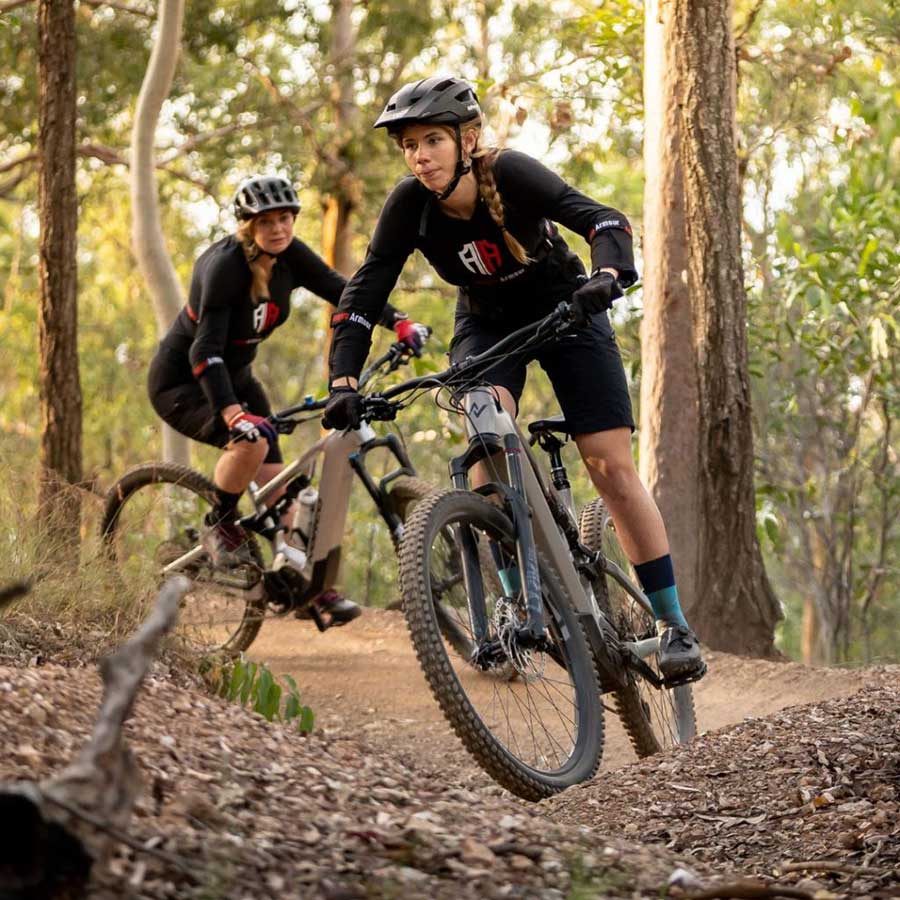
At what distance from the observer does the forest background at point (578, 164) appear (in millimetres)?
11203

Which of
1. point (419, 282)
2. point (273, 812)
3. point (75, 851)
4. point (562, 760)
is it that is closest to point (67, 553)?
point (562, 760)

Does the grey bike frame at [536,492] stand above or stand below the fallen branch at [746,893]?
above

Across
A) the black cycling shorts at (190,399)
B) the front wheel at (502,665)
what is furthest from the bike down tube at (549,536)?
the black cycling shorts at (190,399)

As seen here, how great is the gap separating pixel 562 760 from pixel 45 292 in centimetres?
551

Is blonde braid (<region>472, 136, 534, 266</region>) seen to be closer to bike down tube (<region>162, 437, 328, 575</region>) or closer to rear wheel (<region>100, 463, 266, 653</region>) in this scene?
rear wheel (<region>100, 463, 266, 653</region>)

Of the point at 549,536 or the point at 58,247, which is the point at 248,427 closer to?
the point at 549,536

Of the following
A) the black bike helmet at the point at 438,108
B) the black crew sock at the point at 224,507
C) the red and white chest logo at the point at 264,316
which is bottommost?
the black crew sock at the point at 224,507

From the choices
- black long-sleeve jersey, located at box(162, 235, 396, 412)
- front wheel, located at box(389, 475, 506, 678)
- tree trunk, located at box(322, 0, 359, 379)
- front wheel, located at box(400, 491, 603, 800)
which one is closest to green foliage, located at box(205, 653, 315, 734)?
front wheel, located at box(389, 475, 506, 678)

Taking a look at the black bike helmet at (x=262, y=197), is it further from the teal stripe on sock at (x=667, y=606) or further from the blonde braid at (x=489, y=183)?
the teal stripe on sock at (x=667, y=606)

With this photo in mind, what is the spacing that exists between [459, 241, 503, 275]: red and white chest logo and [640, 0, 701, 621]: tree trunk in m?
3.96

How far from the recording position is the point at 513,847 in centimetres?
309

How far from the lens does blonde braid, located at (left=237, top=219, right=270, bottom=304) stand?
7.10 m

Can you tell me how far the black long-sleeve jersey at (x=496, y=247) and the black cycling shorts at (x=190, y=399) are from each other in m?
2.63

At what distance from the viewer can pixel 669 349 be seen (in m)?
8.72
